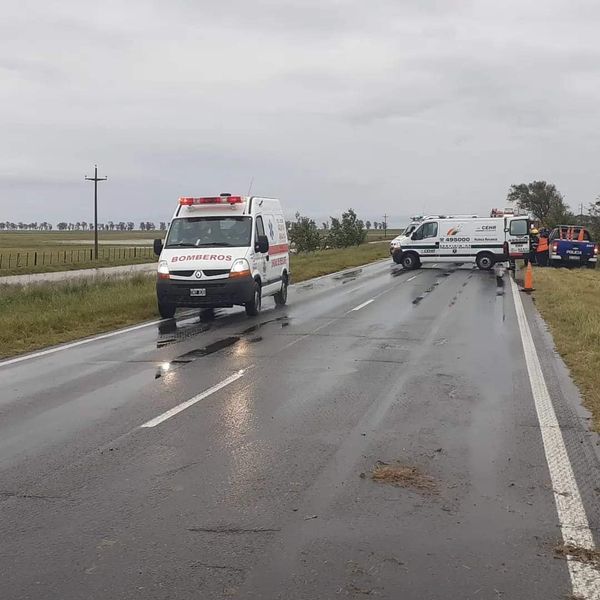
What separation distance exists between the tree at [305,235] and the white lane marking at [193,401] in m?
66.7

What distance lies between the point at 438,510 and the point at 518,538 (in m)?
0.55

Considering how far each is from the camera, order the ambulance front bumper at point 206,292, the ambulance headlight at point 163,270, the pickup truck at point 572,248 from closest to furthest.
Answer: the ambulance front bumper at point 206,292
the ambulance headlight at point 163,270
the pickup truck at point 572,248

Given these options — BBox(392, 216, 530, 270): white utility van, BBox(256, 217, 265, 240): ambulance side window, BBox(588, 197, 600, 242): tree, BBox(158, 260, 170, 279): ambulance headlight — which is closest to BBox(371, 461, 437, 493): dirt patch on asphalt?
BBox(158, 260, 170, 279): ambulance headlight

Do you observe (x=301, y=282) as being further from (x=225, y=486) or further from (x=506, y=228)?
(x=225, y=486)

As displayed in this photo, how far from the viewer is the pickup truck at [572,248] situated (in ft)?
110

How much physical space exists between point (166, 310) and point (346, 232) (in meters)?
63.1

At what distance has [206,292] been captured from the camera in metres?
13.3

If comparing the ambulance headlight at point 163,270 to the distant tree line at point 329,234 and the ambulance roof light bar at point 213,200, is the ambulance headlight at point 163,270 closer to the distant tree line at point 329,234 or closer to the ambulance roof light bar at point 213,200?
the ambulance roof light bar at point 213,200

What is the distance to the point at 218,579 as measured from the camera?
11.2ft

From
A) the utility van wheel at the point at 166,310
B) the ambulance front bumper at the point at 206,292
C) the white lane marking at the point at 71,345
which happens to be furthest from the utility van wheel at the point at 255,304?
the white lane marking at the point at 71,345

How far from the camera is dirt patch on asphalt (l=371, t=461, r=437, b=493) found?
4.68 meters

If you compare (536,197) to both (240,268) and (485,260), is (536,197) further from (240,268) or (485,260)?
(240,268)

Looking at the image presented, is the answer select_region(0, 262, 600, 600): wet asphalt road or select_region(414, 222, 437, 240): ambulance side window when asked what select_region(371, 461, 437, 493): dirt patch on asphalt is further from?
select_region(414, 222, 437, 240): ambulance side window

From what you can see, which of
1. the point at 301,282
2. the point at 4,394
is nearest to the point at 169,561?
the point at 4,394
